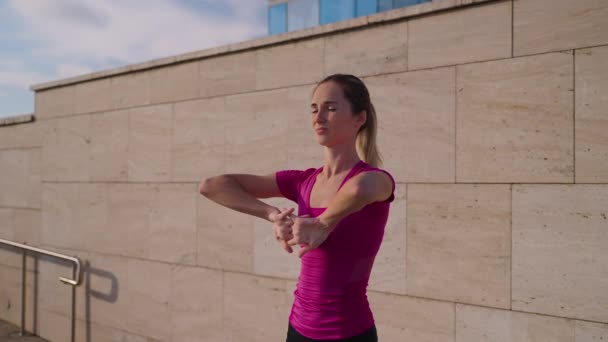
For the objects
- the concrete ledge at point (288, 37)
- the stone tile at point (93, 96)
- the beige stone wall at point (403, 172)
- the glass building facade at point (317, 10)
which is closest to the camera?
the beige stone wall at point (403, 172)

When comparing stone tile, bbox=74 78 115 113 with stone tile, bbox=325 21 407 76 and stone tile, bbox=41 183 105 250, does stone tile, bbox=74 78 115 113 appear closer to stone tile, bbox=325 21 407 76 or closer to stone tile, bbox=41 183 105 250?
stone tile, bbox=41 183 105 250

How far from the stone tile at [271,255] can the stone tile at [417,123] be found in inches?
47.5

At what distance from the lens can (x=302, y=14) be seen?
2812 centimetres

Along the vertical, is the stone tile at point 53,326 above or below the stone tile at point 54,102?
below

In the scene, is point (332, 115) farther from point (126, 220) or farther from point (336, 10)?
point (336, 10)

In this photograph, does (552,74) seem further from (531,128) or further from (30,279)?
(30,279)

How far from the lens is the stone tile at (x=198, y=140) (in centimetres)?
568

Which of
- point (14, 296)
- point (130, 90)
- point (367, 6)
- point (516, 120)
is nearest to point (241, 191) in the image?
point (516, 120)

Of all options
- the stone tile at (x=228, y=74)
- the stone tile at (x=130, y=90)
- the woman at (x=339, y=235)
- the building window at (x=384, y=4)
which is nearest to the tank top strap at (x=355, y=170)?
the woman at (x=339, y=235)

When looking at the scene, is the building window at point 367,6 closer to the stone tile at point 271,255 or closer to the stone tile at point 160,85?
the stone tile at point 160,85

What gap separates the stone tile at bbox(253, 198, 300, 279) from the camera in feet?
16.5

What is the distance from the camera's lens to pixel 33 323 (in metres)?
7.91

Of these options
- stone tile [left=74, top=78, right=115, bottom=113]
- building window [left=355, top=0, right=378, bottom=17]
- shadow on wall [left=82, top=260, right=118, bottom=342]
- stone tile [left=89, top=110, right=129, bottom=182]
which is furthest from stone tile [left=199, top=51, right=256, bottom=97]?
building window [left=355, top=0, right=378, bottom=17]

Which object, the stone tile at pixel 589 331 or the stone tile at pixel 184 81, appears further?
the stone tile at pixel 184 81
